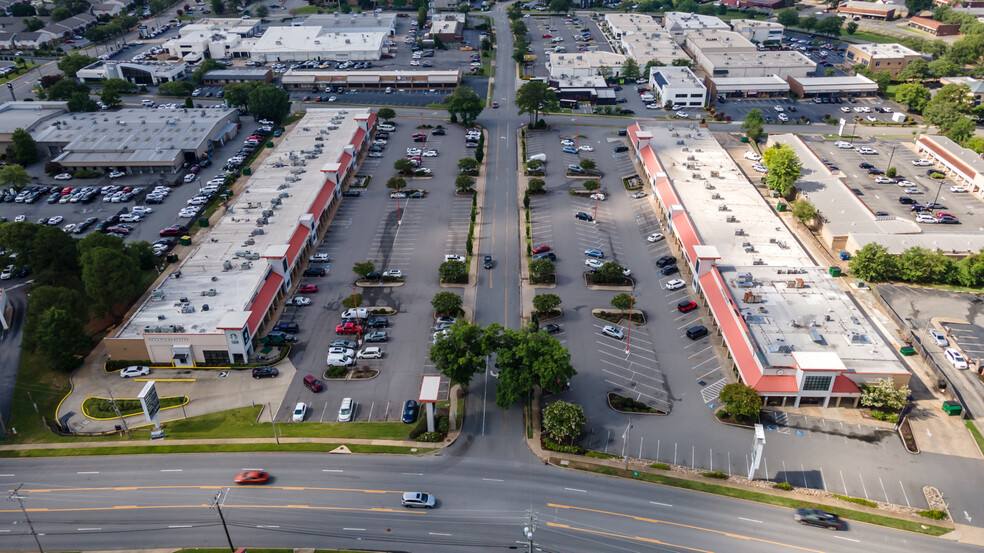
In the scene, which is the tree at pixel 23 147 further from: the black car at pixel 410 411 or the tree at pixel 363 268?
the black car at pixel 410 411

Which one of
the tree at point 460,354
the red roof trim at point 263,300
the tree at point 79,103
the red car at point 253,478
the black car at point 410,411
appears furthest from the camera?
the tree at point 79,103

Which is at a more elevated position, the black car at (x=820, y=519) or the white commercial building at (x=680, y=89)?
the white commercial building at (x=680, y=89)

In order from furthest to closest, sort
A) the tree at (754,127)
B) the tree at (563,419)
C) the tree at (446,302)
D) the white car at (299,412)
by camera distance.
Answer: the tree at (754,127)
the tree at (446,302)
the white car at (299,412)
the tree at (563,419)

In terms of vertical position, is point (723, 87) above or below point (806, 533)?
above

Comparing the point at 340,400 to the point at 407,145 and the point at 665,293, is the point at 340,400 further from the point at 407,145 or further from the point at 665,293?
the point at 407,145

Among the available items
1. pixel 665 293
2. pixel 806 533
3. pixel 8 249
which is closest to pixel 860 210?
pixel 665 293

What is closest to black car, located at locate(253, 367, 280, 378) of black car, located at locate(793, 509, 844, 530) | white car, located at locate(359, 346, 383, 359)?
white car, located at locate(359, 346, 383, 359)

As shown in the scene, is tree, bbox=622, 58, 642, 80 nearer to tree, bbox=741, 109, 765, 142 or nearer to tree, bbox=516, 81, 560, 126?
tree, bbox=516, 81, 560, 126

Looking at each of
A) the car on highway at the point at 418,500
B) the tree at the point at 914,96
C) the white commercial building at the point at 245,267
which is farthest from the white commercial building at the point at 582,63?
the car on highway at the point at 418,500
